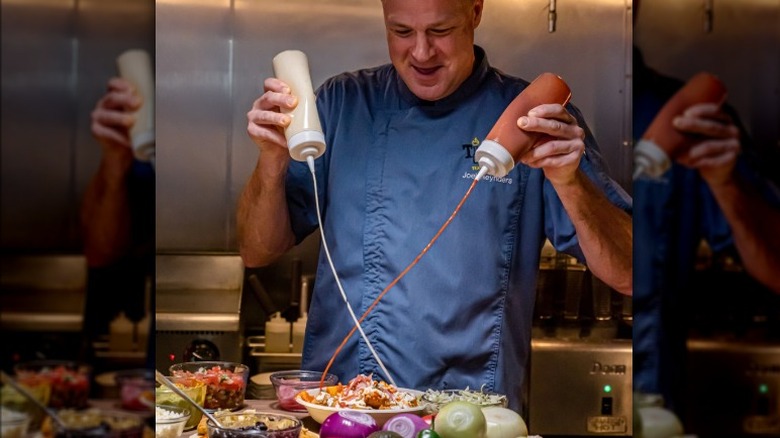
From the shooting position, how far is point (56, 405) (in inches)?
49.9

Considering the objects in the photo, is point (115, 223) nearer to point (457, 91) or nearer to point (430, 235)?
point (430, 235)

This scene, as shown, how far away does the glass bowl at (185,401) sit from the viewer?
2.42m

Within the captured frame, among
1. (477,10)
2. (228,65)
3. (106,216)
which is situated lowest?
(106,216)

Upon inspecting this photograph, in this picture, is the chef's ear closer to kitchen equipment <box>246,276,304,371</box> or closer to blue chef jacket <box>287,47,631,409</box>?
blue chef jacket <box>287,47,631,409</box>

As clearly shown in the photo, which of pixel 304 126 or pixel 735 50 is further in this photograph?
pixel 304 126

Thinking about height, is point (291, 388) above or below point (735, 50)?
below

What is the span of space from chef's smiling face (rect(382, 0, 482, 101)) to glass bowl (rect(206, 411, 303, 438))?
1.37 meters

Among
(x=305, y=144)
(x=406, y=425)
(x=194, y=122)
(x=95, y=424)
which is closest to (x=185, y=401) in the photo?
(x=406, y=425)

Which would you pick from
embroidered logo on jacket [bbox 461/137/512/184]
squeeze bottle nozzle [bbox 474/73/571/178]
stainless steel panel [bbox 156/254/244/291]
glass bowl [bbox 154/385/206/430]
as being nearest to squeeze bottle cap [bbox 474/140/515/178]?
squeeze bottle nozzle [bbox 474/73/571/178]

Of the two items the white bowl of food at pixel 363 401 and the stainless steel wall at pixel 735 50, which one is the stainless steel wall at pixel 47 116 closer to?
the stainless steel wall at pixel 735 50

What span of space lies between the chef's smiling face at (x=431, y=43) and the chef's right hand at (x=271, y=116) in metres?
0.50

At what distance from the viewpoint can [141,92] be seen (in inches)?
51.3

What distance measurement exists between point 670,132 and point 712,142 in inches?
2.2

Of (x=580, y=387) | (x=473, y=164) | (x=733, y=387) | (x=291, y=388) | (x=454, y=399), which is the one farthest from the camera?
(x=580, y=387)
